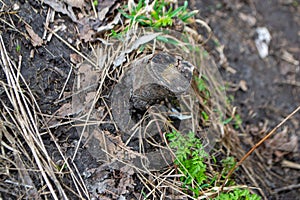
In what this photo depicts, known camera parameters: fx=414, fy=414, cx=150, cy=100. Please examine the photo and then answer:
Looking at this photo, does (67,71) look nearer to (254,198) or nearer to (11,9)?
(11,9)

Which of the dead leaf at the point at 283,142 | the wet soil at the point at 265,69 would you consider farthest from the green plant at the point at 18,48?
the dead leaf at the point at 283,142

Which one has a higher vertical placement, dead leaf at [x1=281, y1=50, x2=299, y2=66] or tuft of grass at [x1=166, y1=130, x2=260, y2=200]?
tuft of grass at [x1=166, y1=130, x2=260, y2=200]

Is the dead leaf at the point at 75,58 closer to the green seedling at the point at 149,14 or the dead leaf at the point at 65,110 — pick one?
the dead leaf at the point at 65,110

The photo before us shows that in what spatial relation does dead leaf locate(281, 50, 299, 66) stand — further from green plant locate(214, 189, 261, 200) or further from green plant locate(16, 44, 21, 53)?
green plant locate(16, 44, 21, 53)

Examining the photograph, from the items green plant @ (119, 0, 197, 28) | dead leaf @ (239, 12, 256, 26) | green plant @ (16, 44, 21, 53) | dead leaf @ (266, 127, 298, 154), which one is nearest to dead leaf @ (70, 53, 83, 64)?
green plant @ (16, 44, 21, 53)

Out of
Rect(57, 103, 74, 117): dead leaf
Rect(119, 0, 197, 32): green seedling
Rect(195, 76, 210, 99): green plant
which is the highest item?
Rect(119, 0, 197, 32): green seedling

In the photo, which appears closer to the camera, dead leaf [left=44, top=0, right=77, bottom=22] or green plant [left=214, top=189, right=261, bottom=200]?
green plant [left=214, top=189, right=261, bottom=200]

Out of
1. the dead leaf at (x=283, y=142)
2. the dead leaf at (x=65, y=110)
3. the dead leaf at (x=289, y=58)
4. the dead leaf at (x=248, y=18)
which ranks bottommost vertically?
the dead leaf at (x=283, y=142)
